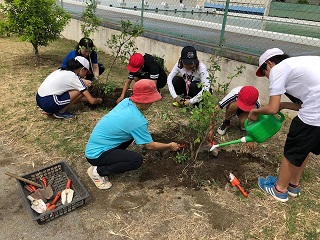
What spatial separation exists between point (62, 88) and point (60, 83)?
0.24 ft

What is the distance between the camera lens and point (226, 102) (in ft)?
12.4

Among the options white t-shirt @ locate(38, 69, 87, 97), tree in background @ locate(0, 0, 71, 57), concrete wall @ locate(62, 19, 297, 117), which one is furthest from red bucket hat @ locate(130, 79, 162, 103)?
tree in background @ locate(0, 0, 71, 57)

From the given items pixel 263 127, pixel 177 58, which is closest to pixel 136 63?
pixel 177 58

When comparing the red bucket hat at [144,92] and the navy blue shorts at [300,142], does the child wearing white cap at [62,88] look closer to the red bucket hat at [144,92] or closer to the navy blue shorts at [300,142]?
the red bucket hat at [144,92]

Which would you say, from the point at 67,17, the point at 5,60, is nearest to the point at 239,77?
the point at 67,17

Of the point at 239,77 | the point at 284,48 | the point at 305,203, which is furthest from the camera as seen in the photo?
the point at 284,48

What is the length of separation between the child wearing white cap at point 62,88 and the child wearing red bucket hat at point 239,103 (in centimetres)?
190

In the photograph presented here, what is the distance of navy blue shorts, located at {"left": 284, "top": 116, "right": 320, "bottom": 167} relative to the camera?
236cm

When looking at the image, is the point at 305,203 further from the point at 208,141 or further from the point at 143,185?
the point at 143,185

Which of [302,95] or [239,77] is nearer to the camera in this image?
[302,95]

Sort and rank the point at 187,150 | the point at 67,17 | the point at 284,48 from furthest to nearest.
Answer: the point at 67,17
the point at 284,48
the point at 187,150

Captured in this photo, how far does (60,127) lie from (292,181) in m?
2.89

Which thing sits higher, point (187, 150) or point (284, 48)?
point (284, 48)

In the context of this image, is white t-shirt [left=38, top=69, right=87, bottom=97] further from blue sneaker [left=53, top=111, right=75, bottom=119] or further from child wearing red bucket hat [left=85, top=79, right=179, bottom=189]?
child wearing red bucket hat [left=85, top=79, right=179, bottom=189]
